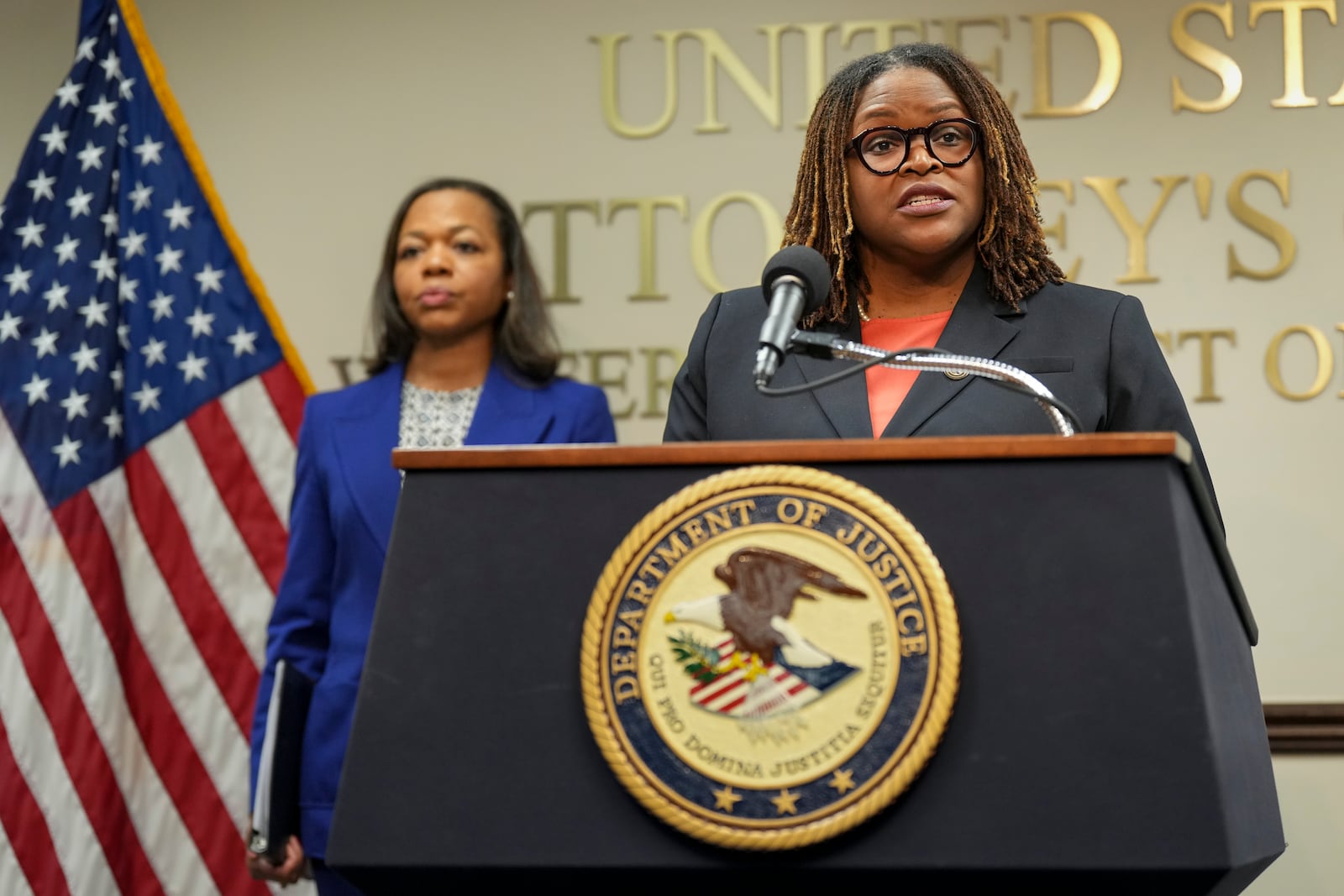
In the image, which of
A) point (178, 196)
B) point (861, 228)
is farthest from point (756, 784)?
point (178, 196)

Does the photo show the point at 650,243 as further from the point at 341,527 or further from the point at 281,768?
the point at 281,768

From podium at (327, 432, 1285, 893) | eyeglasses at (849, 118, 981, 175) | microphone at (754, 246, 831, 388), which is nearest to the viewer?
podium at (327, 432, 1285, 893)

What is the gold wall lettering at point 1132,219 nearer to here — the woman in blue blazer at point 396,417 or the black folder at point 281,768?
the woman in blue blazer at point 396,417

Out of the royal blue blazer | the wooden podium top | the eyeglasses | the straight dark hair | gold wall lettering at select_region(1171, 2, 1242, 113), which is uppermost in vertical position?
gold wall lettering at select_region(1171, 2, 1242, 113)

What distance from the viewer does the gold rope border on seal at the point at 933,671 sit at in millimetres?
1227

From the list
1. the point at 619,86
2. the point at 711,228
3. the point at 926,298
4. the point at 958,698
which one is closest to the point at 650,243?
the point at 711,228

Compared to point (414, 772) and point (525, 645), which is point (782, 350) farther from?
point (414, 772)

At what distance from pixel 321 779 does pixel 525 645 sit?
1.66 meters

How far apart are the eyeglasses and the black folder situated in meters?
1.50

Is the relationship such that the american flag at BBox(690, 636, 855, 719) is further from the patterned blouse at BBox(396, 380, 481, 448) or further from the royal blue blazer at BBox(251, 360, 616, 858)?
the patterned blouse at BBox(396, 380, 481, 448)

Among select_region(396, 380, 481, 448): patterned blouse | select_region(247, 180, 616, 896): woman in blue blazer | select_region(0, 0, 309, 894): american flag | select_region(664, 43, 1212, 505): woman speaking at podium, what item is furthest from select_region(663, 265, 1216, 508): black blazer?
select_region(0, 0, 309, 894): american flag

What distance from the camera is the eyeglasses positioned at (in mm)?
1935

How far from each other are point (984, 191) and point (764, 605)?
0.89 meters

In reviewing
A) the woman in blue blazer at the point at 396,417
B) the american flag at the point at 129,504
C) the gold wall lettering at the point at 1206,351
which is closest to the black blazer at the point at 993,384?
the woman in blue blazer at the point at 396,417
